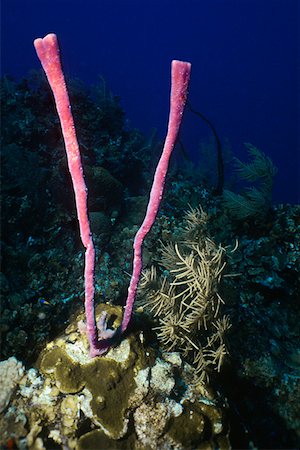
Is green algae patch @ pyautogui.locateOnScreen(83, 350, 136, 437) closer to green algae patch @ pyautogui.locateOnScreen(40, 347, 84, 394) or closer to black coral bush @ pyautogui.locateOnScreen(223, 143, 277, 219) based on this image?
green algae patch @ pyautogui.locateOnScreen(40, 347, 84, 394)

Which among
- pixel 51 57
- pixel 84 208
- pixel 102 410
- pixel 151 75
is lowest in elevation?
pixel 151 75

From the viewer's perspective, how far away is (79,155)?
1896mm

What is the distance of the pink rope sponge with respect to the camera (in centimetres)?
162

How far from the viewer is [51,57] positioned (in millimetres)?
1612

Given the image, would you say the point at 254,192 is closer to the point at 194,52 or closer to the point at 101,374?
the point at 101,374

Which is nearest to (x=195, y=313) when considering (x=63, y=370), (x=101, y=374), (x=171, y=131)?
(x=101, y=374)

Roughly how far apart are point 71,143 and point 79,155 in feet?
0.30

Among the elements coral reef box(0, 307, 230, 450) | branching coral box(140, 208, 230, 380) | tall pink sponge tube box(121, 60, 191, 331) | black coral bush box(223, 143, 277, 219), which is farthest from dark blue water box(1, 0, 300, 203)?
coral reef box(0, 307, 230, 450)

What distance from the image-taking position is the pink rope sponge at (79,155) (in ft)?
5.31

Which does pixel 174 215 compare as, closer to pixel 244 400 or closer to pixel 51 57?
pixel 244 400

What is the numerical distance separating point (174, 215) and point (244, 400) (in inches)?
135

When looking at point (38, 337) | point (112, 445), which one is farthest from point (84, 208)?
point (38, 337)

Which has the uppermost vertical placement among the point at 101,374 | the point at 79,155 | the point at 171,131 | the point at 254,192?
the point at 171,131

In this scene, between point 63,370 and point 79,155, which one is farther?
point 63,370
